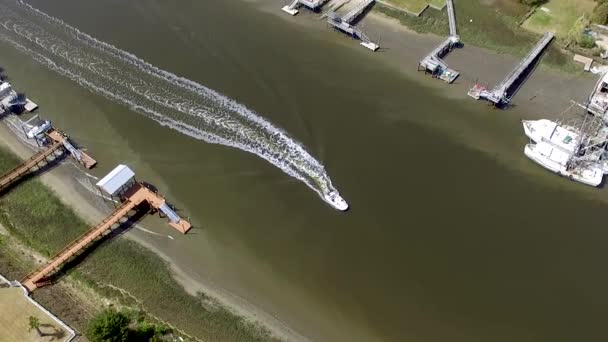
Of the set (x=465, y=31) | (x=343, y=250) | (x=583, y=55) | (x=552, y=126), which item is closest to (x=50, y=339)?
(x=343, y=250)

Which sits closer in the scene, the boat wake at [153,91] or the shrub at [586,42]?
the boat wake at [153,91]

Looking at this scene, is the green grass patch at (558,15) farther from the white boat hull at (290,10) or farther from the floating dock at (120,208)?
the floating dock at (120,208)

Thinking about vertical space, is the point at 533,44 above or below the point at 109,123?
above

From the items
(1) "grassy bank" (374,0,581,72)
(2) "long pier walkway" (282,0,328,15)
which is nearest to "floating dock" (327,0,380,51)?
(2) "long pier walkway" (282,0,328,15)

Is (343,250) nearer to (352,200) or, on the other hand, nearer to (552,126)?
(352,200)

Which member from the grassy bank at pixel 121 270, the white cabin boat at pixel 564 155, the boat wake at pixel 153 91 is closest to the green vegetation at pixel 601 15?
the white cabin boat at pixel 564 155

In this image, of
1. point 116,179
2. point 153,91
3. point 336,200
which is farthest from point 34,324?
point 153,91

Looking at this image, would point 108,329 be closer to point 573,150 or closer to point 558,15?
point 573,150
